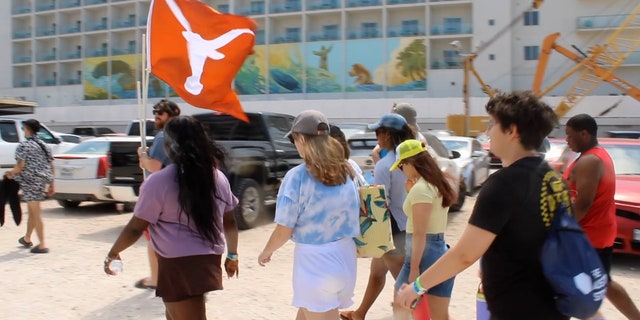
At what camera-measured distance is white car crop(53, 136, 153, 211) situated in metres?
10.2

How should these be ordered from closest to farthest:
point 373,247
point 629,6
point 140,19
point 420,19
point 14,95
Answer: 1. point 373,247
2. point 629,6
3. point 420,19
4. point 140,19
5. point 14,95

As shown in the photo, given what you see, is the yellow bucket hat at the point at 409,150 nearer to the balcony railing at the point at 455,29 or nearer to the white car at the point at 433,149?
the white car at the point at 433,149

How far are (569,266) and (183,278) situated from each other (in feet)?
6.81

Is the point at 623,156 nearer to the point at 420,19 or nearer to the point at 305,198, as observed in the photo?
the point at 305,198

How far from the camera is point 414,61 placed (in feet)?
165

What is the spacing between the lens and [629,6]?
46.9m

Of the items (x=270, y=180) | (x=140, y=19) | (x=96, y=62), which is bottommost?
(x=270, y=180)

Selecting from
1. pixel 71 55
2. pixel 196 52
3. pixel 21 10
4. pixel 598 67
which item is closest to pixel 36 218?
pixel 196 52

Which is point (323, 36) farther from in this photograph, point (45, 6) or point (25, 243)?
point (25, 243)

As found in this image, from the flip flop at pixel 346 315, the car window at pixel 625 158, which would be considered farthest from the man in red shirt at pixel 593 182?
the car window at pixel 625 158

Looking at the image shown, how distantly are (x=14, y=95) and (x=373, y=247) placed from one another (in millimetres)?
70028

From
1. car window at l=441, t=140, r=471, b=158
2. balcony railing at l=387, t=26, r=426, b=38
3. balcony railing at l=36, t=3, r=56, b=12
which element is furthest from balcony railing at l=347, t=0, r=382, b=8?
car window at l=441, t=140, r=471, b=158

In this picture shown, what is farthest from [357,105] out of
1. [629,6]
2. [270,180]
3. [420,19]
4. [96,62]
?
[270,180]

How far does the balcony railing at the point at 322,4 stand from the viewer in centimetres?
5325
